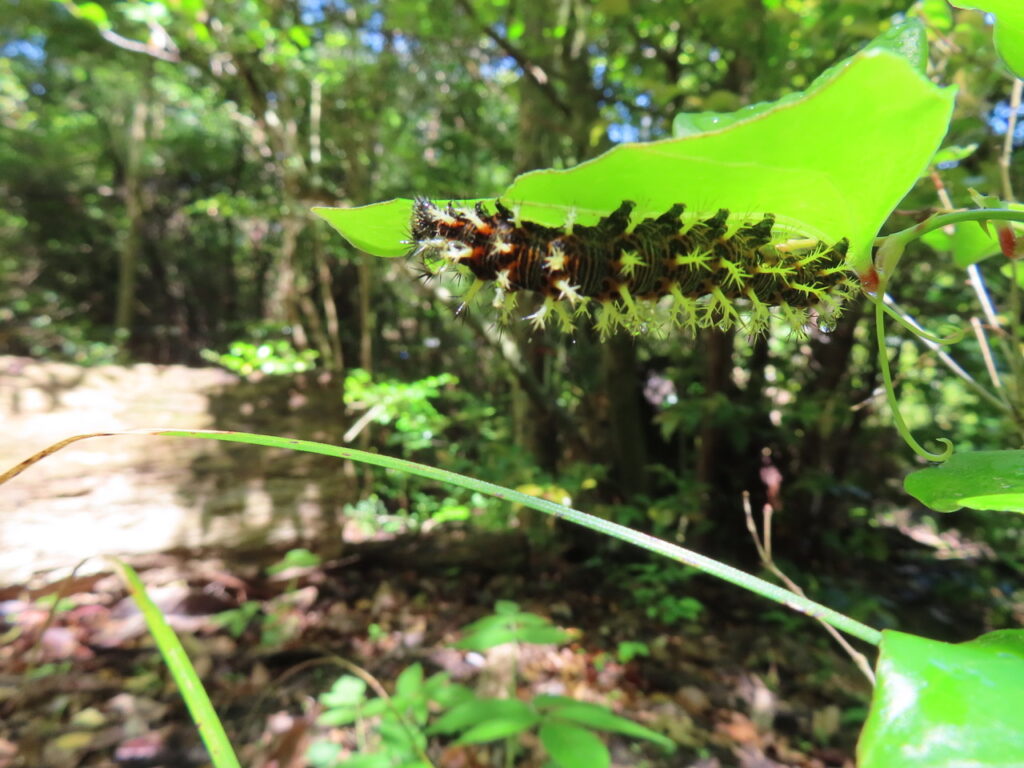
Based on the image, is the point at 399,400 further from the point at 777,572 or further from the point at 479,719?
the point at 777,572

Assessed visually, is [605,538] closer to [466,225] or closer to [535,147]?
[535,147]

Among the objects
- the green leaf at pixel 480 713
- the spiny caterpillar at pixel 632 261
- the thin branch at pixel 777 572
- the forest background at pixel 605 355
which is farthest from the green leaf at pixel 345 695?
the spiny caterpillar at pixel 632 261

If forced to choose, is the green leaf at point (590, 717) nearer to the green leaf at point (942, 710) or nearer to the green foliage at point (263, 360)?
the green leaf at point (942, 710)

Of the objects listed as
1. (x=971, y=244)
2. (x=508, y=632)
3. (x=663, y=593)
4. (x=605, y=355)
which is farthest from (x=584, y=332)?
(x=971, y=244)

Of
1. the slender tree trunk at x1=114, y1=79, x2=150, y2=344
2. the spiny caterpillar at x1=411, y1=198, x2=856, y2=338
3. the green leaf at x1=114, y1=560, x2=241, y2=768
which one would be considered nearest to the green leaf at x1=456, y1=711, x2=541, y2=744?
the green leaf at x1=114, y1=560, x2=241, y2=768

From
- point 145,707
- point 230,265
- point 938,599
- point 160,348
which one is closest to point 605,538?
point 938,599

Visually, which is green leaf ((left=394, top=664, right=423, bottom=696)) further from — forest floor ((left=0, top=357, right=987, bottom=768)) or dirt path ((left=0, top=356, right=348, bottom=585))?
dirt path ((left=0, top=356, right=348, bottom=585))
